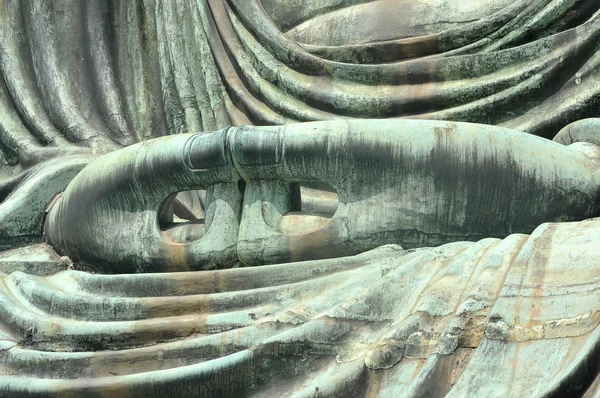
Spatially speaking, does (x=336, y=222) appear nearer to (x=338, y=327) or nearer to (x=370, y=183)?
(x=370, y=183)

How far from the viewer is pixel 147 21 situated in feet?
16.8

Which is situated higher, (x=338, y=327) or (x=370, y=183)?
(x=370, y=183)

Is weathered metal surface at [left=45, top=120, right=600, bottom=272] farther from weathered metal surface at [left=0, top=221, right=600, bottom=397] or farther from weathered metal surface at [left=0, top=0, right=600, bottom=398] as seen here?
weathered metal surface at [left=0, top=221, right=600, bottom=397]

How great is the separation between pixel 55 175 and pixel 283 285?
1367 millimetres

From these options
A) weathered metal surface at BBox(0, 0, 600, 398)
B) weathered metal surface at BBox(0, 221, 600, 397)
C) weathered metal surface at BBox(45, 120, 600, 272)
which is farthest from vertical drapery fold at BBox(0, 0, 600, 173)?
weathered metal surface at BBox(0, 221, 600, 397)

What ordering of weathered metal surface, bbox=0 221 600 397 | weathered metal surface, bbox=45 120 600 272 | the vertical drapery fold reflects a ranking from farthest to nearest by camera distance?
the vertical drapery fold, weathered metal surface, bbox=45 120 600 272, weathered metal surface, bbox=0 221 600 397

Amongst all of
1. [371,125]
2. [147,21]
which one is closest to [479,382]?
[371,125]

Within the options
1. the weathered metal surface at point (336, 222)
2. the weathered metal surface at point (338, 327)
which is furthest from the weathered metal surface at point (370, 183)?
the weathered metal surface at point (338, 327)

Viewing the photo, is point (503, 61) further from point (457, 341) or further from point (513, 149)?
point (457, 341)

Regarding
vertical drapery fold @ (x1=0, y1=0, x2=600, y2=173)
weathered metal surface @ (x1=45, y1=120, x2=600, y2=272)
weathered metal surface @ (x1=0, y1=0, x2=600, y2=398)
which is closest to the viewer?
weathered metal surface @ (x1=0, y1=0, x2=600, y2=398)

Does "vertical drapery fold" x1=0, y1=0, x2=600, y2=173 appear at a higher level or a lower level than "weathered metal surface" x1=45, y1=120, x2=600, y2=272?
higher

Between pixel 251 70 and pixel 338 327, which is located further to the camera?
pixel 251 70

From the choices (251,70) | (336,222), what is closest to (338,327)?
(336,222)

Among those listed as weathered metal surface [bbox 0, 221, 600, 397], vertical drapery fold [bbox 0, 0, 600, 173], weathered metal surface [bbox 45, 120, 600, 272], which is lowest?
weathered metal surface [bbox 0, 221, 600, 397]
